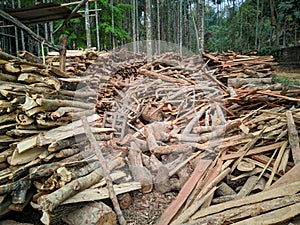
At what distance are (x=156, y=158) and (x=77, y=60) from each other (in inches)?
178

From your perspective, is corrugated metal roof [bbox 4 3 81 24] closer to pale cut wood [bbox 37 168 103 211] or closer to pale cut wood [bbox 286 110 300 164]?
pale cut wood [bbox 37 168 103 211]

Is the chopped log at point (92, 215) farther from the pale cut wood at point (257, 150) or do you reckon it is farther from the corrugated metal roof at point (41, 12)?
the corrugated metal roof at point (41, 12)

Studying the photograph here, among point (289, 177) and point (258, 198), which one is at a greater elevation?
point (289, 177)

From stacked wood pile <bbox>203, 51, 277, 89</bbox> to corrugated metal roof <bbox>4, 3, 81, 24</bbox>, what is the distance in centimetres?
437

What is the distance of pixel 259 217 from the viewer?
2330mm

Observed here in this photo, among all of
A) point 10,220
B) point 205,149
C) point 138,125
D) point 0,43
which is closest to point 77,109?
point 138,125

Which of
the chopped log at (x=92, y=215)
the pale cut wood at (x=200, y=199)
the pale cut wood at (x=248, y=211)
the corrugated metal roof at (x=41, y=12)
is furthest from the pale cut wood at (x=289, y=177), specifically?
the corrugated metal roof at (x=41, y=12)

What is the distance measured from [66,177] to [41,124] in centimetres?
87

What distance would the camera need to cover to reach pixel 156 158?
12.0 ft

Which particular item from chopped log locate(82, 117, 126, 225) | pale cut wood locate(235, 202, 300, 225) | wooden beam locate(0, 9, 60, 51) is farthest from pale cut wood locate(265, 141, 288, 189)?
wooden beam locate(0, 9, 60, 51)

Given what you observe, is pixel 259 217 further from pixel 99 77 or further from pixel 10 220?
pixel 99 77

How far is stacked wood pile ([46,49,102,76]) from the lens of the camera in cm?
678

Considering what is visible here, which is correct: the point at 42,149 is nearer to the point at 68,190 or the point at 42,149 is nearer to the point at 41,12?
the point at 68,190

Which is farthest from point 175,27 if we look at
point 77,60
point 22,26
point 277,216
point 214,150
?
point 277,216
